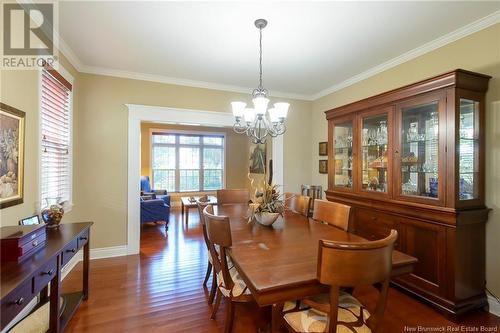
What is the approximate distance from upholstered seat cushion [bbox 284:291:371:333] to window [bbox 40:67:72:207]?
8.32 ft

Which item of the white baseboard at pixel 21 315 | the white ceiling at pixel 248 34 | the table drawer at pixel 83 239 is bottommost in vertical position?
the white baseboard at pixel 21 315

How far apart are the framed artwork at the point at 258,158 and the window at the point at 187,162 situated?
118cm

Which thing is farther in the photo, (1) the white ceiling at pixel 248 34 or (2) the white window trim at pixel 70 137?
(2) the white window trim at pixel 70 137

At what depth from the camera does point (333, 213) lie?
7.38ft

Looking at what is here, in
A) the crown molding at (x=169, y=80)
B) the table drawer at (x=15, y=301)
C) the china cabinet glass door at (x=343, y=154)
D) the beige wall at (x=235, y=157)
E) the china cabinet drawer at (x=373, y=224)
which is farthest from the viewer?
the beige wall at (x=235, y=157)

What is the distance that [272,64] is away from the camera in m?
3.17

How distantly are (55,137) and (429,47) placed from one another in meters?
4.30

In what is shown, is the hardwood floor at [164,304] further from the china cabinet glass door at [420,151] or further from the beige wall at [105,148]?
the china cabinet glass door at [420,151]

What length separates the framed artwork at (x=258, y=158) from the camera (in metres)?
6.89

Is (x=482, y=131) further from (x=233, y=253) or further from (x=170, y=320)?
(x=170, y=320)

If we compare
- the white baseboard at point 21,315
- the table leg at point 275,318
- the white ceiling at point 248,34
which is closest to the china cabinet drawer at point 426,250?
the table leg at point 275,318

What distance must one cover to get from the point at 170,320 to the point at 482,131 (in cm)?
327

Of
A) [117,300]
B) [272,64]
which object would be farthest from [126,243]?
[272,64]

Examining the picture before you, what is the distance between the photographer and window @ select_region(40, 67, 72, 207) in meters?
2.41
